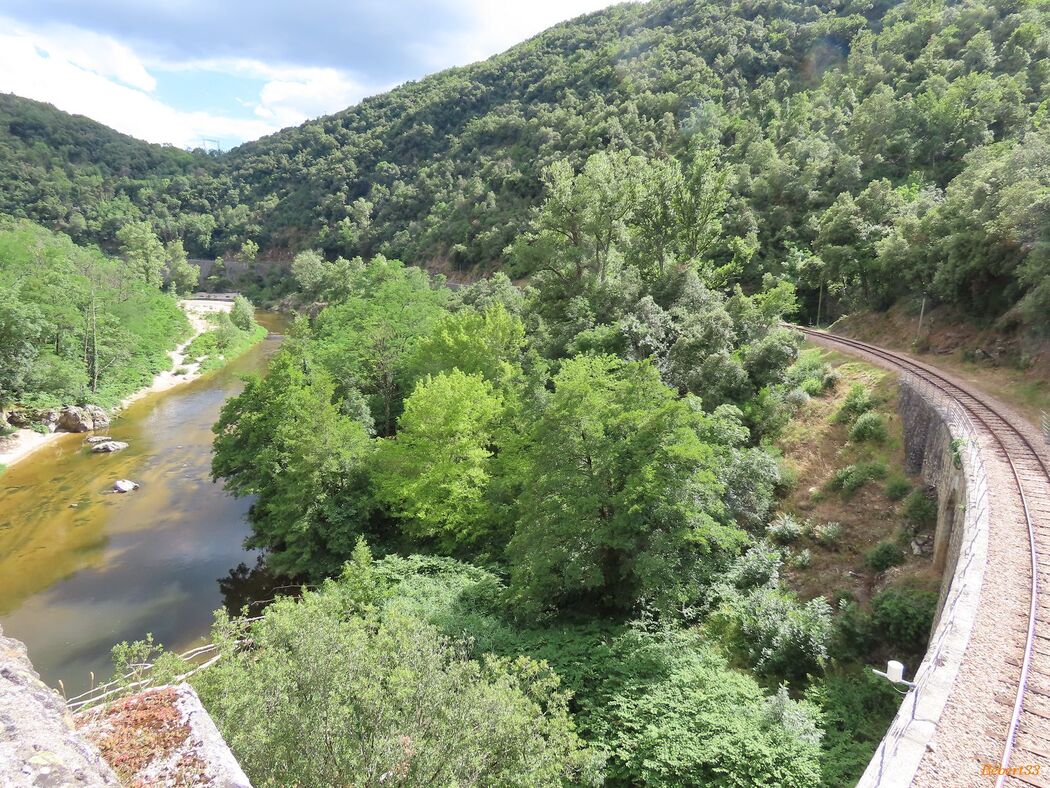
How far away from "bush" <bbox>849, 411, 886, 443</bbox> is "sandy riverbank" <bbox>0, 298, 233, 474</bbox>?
2012 inches

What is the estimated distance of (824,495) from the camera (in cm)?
2162

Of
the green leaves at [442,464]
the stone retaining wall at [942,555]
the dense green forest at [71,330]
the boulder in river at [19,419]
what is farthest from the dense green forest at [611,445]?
the boulder in river at [19,419]

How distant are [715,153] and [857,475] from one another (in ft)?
82.0

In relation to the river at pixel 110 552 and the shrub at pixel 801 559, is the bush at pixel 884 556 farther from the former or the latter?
the river at pixel 110 552

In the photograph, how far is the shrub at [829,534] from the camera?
1955cm

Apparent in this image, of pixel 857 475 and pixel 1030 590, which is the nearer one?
pixel 1030 590

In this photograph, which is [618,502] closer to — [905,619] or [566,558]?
[566,558]

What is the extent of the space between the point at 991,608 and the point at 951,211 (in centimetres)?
2793

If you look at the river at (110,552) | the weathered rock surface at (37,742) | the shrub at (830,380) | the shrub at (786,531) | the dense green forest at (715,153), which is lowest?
the river at (110,552)

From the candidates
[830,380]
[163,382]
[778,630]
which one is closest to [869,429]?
[830,380]

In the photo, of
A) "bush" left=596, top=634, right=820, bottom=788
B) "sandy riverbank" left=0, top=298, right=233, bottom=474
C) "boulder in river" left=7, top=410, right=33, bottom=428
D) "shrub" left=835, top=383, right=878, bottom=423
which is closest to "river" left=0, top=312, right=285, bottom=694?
"sandy riverbank" left=0, top=298, right=233, bottom=474

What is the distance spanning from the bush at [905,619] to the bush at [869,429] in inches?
355

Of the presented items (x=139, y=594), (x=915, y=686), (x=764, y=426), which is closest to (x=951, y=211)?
(x=764, y=426)

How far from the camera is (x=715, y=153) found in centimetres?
3678
